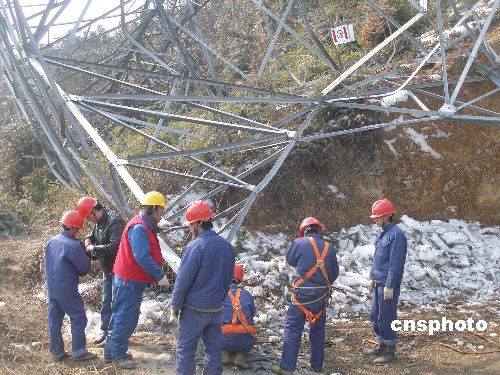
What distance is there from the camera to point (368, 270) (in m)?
7.89

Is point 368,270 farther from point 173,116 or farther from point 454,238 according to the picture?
point 173,116

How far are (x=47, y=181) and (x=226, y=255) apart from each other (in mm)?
8115

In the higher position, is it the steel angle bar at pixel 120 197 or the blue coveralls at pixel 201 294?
the steel angle bar at pixel 120 197

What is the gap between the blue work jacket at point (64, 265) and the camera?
5242mm

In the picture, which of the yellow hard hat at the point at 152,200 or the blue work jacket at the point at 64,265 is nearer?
the yellow hard hat at the point at 152,200

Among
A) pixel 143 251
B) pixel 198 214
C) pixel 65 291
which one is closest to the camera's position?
pixel 198 214

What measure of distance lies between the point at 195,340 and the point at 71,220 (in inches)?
71.4

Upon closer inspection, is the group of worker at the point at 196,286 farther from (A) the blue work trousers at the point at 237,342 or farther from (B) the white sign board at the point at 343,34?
(B) the white sign board at the point at 343,34

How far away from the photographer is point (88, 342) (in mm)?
5945


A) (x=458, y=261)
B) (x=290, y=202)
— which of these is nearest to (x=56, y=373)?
(x=290, y=202)

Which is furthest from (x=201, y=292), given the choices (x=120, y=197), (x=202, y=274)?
(x=120, y=197)

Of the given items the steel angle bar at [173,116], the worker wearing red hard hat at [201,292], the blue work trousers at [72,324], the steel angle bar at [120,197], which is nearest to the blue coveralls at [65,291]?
the blue work trousers at [72,324]

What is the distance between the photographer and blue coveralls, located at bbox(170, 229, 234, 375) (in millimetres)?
4527

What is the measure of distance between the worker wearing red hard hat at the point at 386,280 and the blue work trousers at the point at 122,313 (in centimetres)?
268
